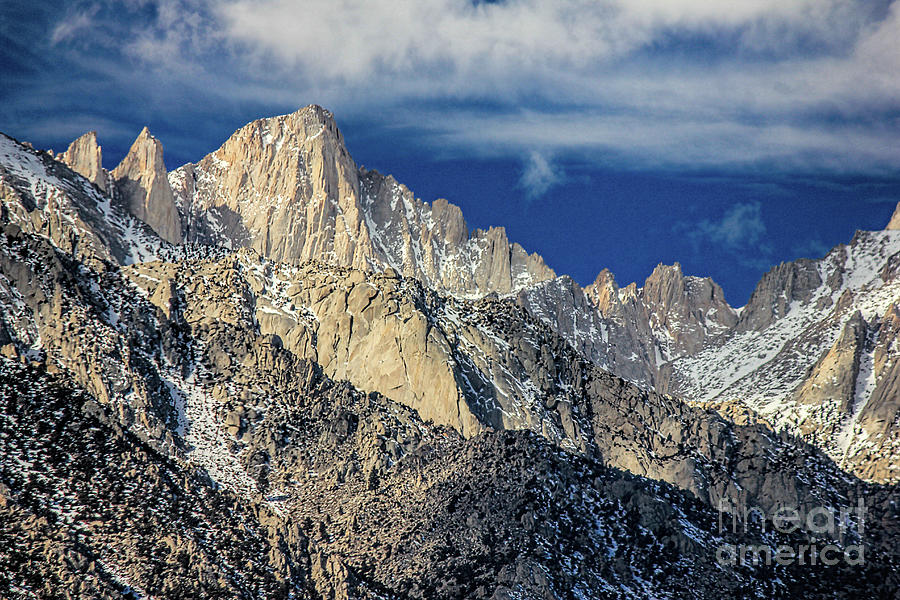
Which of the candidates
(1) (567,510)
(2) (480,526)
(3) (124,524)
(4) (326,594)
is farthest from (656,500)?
(3) (124,524)

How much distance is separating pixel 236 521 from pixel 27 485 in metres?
33.2

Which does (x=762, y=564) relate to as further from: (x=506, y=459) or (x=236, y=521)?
(x=236, y=521)

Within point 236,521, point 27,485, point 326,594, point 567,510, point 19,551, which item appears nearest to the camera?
point 19,551

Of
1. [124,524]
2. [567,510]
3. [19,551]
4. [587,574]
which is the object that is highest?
[567,510]

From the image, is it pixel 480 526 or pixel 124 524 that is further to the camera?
pixel 480 526

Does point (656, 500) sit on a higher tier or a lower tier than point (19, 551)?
higher

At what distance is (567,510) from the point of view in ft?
619

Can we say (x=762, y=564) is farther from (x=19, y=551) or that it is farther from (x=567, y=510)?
(x=19, y=551)

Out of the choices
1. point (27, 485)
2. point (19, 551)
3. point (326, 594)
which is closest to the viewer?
point (19, 551)

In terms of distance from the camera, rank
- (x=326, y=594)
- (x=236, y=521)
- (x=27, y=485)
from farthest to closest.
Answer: (x=236, y=521), (x=326, y=594), (x=27, y=485)

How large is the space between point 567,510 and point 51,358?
89.4 meters

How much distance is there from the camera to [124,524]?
6053 inches

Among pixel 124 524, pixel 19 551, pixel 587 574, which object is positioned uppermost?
pixel 587 574


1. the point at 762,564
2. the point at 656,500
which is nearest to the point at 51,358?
the point at 656,500
